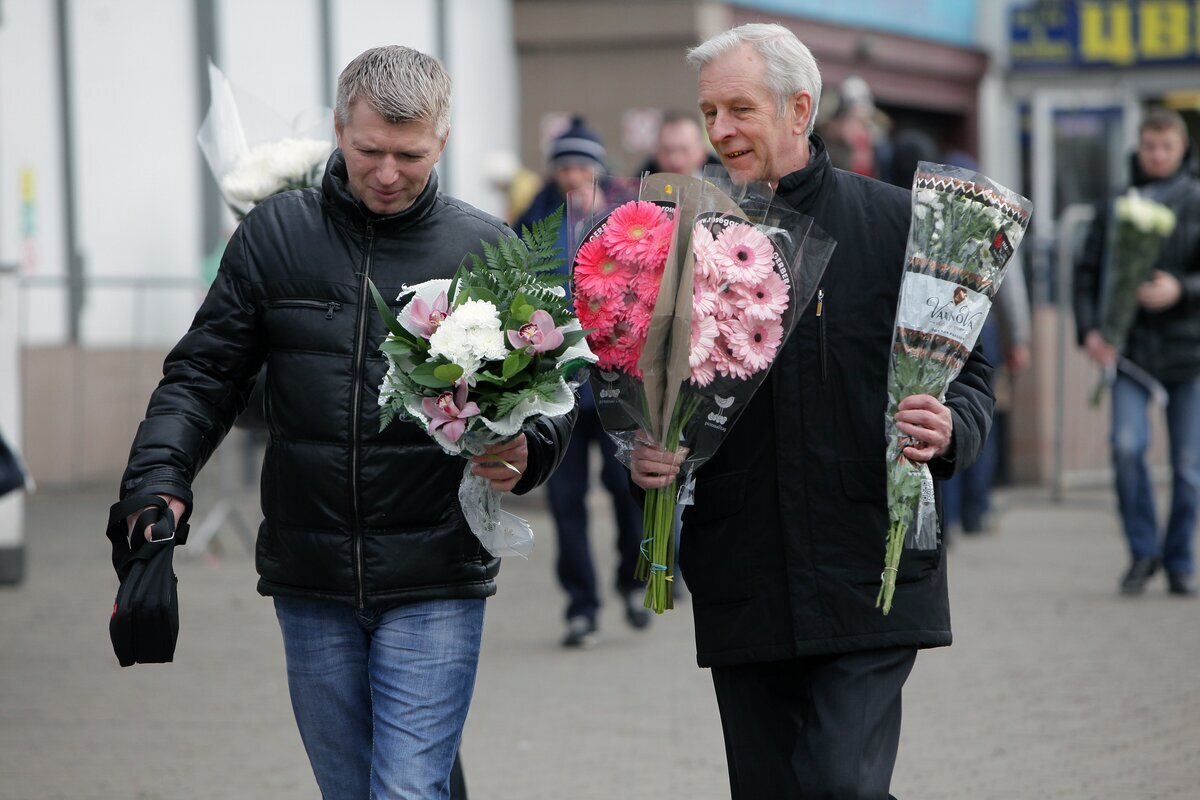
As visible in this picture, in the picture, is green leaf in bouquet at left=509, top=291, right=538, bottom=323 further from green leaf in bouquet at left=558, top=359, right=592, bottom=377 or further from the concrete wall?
the concrete wall

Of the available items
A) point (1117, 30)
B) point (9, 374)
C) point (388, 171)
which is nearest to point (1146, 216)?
point (9, 374)

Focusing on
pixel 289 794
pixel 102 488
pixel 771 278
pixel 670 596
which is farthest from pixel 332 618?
pixel 102 488

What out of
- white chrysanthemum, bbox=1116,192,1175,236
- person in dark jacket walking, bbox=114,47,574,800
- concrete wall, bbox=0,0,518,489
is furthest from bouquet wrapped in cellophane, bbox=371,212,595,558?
concrete wall, bbox=0,0,518,489

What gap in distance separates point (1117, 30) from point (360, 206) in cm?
1924

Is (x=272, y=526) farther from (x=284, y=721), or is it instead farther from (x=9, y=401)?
(x=9, y=401)

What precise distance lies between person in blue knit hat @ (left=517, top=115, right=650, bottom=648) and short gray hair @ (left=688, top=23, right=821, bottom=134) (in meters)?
4.03

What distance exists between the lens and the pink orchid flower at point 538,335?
3.63 metres

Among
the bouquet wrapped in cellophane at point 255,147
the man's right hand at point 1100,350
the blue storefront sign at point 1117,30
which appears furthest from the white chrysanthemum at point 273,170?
the blue storefront sign at point 1117,30

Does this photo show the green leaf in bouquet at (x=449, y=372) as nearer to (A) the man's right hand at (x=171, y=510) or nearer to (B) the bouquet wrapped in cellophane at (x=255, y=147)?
(A) the man's right hand at (x=171, y=510)

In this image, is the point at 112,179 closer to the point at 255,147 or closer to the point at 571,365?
the point at 255,147

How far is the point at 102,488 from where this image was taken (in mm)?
13836

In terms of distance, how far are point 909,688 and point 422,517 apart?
391 centimetres

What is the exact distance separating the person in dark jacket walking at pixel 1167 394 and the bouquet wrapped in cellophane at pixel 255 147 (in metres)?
5.09

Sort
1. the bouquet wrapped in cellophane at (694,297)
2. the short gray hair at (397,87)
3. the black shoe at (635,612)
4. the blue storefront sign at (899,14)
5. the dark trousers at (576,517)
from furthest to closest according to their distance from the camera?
the blue storefront sign at (899,14)
the black shoe at (635,612)
the dark trousers at (576,517)
the short gray hair at (397,87)
the bouquet wrapped in cellophane at (694,297)
